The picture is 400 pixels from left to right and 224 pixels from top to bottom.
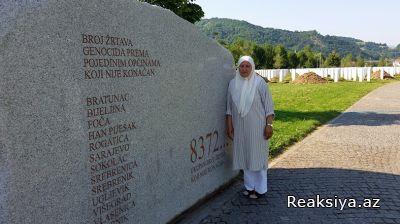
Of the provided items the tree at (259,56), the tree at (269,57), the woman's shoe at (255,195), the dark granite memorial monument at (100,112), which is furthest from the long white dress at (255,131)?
the tree at (269,57)

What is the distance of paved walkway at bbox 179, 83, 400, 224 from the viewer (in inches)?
185

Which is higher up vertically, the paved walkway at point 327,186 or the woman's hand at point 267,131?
the woman's hand at point 267,131

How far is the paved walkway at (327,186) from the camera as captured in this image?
469 centimetres

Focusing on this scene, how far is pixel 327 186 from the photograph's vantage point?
577 centimetres

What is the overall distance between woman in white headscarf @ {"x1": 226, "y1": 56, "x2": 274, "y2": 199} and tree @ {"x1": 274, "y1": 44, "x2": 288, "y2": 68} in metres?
68.7

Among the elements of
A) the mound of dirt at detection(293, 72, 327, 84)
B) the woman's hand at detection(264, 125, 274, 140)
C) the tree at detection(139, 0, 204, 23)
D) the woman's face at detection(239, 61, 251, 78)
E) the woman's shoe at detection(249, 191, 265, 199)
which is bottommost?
the mound of dirt at detection(293, 72, 327, 84)

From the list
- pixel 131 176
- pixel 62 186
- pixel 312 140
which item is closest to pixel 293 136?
pixel 312 140

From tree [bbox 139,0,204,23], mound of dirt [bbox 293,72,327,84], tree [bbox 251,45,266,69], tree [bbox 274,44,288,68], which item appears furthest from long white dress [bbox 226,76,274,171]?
tree [bbox 274,44,288,68]

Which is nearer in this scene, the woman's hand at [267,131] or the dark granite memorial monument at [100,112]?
the dark granite memorial monument at [100,112]

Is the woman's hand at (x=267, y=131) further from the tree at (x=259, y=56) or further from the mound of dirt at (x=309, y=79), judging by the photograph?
the tree at (x=259, y=56)

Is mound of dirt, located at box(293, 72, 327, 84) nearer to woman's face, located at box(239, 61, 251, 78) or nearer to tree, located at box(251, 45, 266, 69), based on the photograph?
woman's face, located at box(239, 61, 251, 78)

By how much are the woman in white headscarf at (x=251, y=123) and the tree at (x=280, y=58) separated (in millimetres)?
68705

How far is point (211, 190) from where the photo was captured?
5.50m

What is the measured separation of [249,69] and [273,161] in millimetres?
2704
